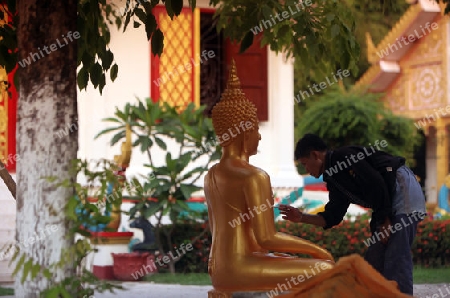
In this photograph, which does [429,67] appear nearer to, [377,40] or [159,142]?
[377,40]

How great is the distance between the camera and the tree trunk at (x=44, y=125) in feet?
15.7

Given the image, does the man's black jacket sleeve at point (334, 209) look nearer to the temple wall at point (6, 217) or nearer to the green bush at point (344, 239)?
the green bush at point (344, 239)

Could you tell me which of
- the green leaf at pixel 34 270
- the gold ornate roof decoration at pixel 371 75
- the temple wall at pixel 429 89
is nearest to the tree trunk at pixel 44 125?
the green leaf at pixel 34 270

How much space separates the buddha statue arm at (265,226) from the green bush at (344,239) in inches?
260

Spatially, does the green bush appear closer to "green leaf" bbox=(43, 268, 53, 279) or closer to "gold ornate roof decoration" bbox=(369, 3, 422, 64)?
"green leaf" bbox=(43, 268, 53, 279)

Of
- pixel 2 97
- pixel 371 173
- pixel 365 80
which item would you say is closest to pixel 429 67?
pixel 365 80

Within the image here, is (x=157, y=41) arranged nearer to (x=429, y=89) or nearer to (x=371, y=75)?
(x=429, y=89)

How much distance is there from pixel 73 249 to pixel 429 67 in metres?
16.3

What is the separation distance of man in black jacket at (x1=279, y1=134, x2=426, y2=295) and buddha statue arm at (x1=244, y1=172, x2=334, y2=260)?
0.60 m

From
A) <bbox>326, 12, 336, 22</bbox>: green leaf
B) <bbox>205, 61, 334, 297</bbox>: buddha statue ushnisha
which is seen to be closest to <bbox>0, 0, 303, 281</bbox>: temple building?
<bbox>326, 12, 336, 22</bbox>: green leaf

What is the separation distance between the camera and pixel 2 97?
10820 millimetres

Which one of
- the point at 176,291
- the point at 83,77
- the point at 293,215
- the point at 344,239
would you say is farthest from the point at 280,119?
the point at 293,215

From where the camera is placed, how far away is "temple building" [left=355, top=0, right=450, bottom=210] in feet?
63.3

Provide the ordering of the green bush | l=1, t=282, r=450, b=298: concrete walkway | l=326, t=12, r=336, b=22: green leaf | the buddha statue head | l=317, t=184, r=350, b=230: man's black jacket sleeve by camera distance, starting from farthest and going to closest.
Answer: the green bush, l=1, t=282, r=450, b=298: concrete walkway, l=326, t=12, r=336, b=22: green leaf, l=317, t=184, r=350, b=230: man's black jacket sleeve, the buddha statue head
